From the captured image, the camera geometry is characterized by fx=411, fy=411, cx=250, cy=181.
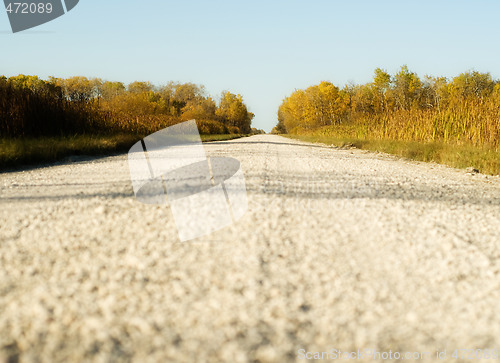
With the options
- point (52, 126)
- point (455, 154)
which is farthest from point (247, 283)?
point (52, 126)

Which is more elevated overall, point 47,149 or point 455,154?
point 47,149

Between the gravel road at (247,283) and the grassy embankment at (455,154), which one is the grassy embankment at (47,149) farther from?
the grassy embankment at (455,154)

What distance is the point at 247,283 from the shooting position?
1889mm

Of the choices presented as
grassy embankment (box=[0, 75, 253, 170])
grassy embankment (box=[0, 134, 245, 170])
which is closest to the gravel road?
grassy embankment (box=[0, 134, 245, 170])

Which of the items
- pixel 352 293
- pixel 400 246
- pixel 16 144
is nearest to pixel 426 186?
pixel 400 246

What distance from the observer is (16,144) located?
7.65 metres

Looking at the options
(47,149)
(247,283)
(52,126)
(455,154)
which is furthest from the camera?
(52,126)

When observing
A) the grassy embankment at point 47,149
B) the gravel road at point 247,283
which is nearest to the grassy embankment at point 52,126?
the grassy embankment at point 47,149

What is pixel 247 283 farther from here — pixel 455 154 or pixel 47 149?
pixel 455 154

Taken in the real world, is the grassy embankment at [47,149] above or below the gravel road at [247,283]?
above

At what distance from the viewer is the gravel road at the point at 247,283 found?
4.69 ft

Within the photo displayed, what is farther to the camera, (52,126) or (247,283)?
(52,126)

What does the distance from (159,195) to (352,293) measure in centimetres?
234

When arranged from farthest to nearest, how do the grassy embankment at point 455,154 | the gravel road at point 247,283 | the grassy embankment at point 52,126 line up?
1. the grassy embankment at point 52,126
2. the grassy embankment at point 455,154
3. the gravel road at point 247,283
